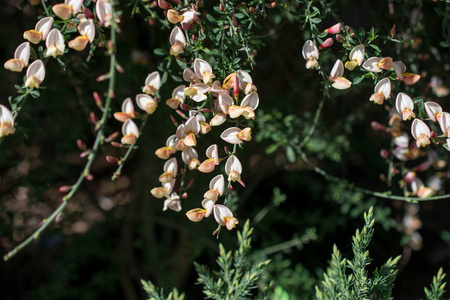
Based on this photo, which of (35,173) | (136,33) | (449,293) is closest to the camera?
(35,173)

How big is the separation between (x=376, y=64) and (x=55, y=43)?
1.67 ft

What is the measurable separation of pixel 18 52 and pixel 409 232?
1.50 m

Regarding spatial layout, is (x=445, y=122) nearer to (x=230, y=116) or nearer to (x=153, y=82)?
(x=230, y=116)

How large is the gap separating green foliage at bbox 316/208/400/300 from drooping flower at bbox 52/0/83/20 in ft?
1.85

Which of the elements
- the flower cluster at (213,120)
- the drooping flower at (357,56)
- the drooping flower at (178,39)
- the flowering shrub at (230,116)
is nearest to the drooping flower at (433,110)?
the flowering shrub at (230,116)

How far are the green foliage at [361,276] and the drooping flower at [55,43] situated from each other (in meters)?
0.55

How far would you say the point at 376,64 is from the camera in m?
0.70

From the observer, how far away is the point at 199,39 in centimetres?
73

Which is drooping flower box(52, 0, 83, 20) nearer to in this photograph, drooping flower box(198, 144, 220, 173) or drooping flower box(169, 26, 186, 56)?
drooping flower box(169, 26, 186, 56)

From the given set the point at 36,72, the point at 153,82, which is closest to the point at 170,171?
the point at 153,82

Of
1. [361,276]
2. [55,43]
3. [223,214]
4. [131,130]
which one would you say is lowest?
[361,276]

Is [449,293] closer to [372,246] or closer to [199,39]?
[372,246]

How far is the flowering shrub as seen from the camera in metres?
0.70

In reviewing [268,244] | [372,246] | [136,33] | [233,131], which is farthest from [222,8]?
[372,246]
